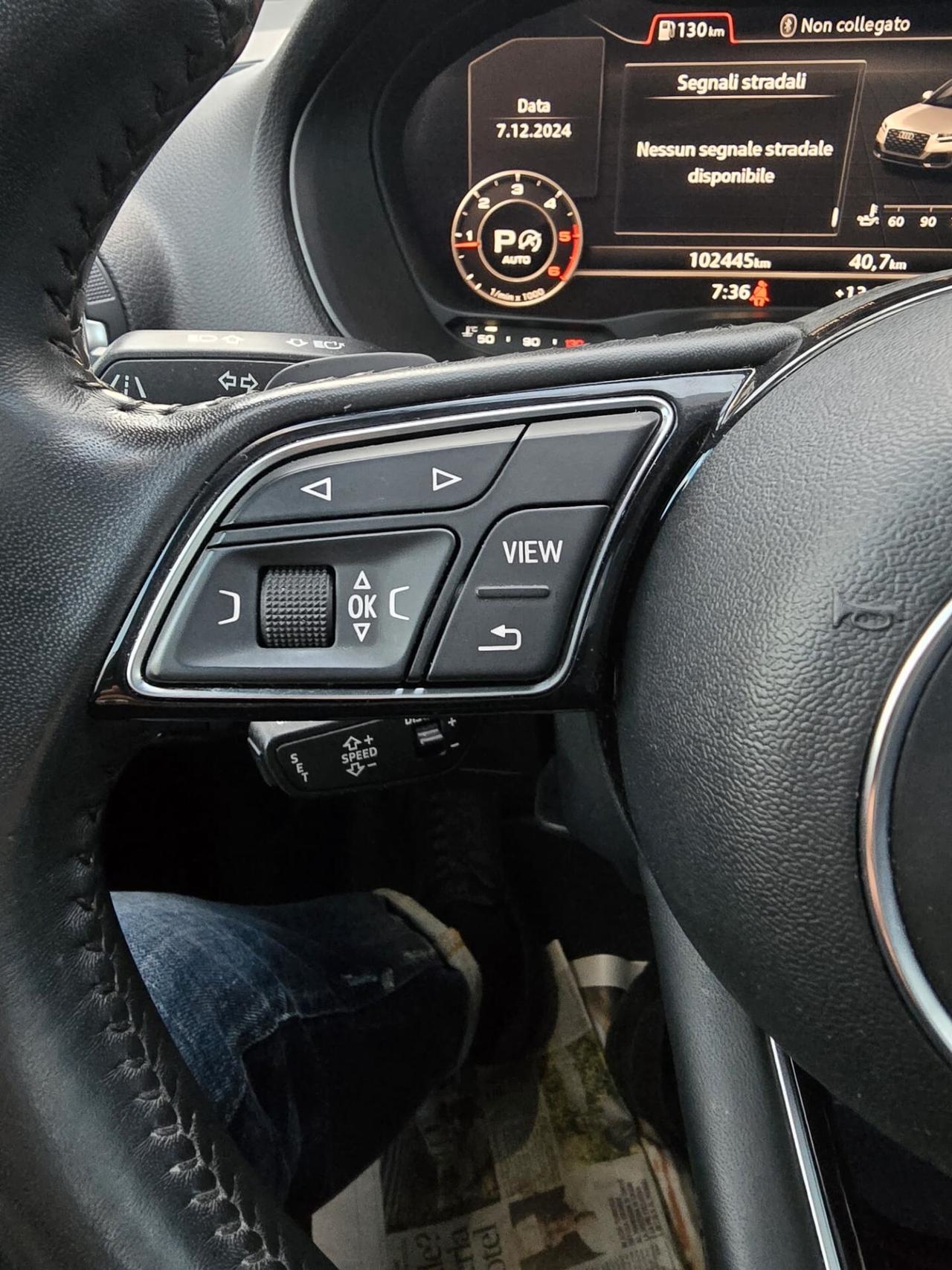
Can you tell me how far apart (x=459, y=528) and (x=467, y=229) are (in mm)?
839

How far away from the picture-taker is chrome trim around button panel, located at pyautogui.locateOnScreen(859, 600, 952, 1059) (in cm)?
45

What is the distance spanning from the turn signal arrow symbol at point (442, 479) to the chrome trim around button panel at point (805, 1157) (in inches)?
14.6

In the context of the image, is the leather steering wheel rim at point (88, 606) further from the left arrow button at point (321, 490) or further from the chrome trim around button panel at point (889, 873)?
the chrome trim around button panel at point (889, 873)

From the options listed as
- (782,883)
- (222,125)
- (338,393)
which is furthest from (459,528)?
(222,125)

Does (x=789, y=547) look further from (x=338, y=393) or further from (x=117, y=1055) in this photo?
(x=117, y=1055)

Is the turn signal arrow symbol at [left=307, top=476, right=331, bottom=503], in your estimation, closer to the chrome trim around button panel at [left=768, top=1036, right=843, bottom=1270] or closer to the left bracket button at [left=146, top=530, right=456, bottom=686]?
the left bracket button at [left=146, top=530, right=456, bottom=686]

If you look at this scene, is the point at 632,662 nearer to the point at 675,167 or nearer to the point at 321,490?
the point at 321,490

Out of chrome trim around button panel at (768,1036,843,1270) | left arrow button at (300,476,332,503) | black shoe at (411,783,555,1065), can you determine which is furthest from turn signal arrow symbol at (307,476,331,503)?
black shoe at (411,783,555,1065)

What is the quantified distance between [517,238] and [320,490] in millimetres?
817

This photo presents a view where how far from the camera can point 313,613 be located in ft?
1.80

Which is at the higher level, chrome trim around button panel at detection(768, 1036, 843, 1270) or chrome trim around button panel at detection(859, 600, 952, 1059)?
chrome trim around button panel at detection(859, 600, 952, 1059)

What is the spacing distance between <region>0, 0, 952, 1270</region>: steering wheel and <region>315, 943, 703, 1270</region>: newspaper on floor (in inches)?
23.5

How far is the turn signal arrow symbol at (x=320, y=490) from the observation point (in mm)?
544

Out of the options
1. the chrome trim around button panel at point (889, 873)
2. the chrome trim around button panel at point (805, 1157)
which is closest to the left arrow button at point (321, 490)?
the chrome trim around button panel at point (889, 873)
